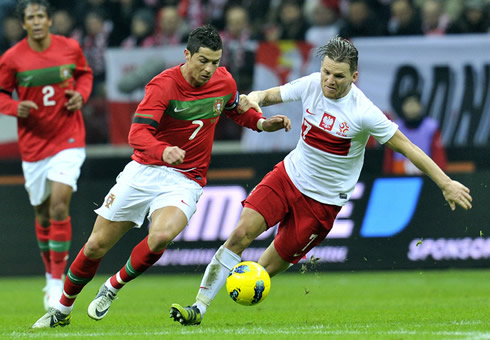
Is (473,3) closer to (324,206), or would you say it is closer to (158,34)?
(158,34)

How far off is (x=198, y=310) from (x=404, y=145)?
2.08m

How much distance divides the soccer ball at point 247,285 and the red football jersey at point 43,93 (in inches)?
128

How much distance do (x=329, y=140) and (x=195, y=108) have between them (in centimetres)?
116

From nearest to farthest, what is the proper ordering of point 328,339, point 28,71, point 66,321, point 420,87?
point 328,339, point 66,321, point 28,71, point 420,87

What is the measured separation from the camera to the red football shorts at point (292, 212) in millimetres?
7562

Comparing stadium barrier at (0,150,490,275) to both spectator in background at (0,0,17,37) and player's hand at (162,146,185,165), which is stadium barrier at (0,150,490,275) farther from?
player's hand at (162,146,185,165)

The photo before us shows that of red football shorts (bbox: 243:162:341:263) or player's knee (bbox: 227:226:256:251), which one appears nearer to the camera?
player's knee (bbox: 227:226:256:251)

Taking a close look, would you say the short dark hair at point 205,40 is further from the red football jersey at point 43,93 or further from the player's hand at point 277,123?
the red football jersey at point 43,93

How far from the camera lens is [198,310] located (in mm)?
7113

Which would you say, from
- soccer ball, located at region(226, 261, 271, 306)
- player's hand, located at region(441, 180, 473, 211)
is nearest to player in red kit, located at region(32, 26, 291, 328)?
soccer ball, located at region(226, 261, 271, 306)

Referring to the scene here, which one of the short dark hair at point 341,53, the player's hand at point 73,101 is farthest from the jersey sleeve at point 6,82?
the short dark hair at point 341,53

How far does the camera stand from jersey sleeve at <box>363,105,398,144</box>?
7.03m

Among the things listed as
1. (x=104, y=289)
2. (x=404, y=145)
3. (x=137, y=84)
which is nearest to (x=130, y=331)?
(x=104, y=289)

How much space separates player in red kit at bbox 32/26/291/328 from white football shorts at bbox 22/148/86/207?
87.5 inches
